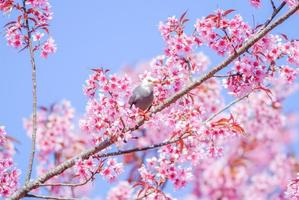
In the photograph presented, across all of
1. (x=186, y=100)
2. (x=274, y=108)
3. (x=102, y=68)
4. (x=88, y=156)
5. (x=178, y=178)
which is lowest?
(x=178, y=178)

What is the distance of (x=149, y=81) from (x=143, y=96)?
0.31 m

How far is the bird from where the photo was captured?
5184mm

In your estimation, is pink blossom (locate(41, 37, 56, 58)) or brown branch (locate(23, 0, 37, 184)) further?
pink blossom (locate(41, 37, 56, 58))

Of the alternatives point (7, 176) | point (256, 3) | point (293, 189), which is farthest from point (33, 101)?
point (293, 189)

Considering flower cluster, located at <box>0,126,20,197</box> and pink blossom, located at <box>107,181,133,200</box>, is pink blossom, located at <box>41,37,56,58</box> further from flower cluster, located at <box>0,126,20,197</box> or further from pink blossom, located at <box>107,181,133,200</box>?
pink blossom, located at <box>107,181,133,200</box>

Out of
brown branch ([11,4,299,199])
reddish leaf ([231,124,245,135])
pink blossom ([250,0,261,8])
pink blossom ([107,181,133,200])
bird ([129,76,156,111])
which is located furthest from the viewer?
pink blossom ([107,181,133,200])

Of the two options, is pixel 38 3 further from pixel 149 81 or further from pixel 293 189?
pixel 293 189

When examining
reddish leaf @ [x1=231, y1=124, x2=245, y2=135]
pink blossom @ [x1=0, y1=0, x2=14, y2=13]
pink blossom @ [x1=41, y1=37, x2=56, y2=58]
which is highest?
pink blossom @ [x1=0, y1=0, x2=14, y2=13]

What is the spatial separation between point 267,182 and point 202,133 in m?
9.25

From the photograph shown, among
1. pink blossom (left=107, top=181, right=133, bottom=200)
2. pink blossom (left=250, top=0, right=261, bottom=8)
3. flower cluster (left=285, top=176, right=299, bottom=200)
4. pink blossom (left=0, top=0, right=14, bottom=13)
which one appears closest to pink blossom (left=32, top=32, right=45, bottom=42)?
pink blossom (left=0, top=0, right=14, bottom=13)

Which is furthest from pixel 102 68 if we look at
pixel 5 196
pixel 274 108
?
pixel 274 108

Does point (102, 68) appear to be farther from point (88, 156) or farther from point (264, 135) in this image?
point (264, 135)

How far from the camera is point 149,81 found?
5418 millimetres

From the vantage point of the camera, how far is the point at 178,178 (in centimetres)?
523
